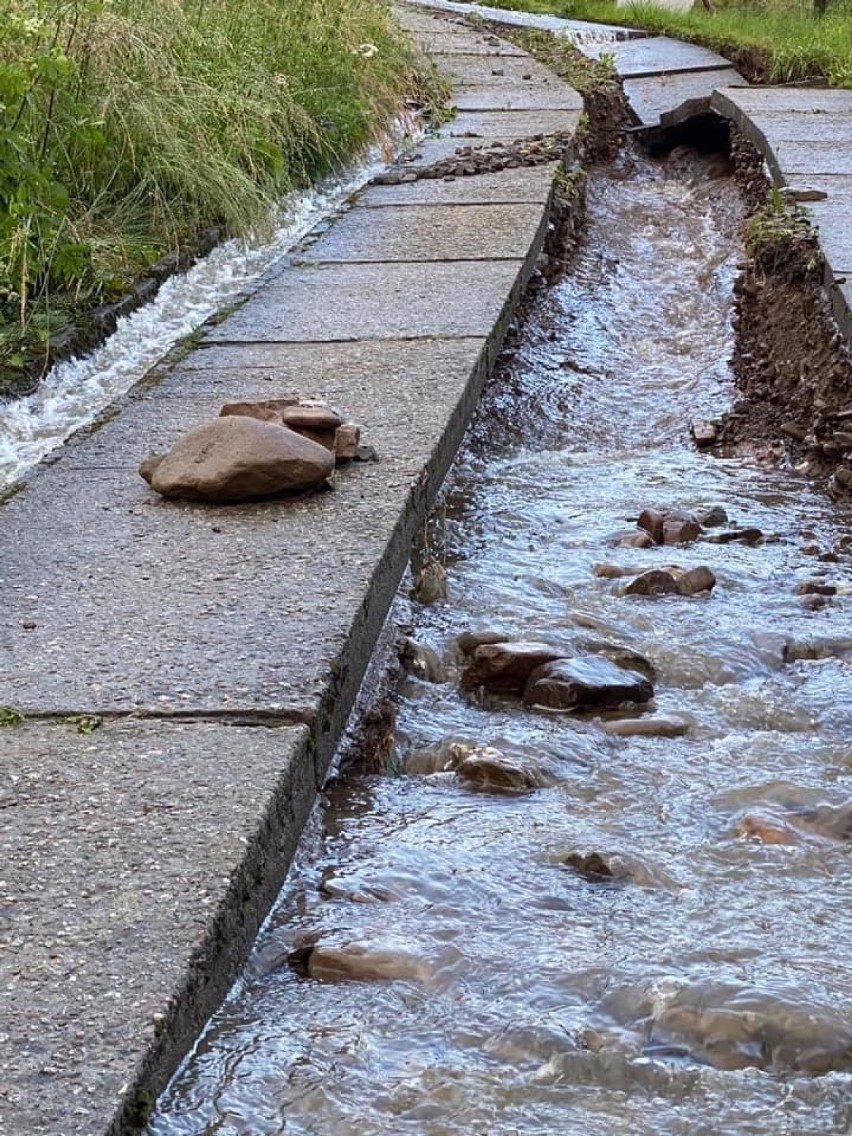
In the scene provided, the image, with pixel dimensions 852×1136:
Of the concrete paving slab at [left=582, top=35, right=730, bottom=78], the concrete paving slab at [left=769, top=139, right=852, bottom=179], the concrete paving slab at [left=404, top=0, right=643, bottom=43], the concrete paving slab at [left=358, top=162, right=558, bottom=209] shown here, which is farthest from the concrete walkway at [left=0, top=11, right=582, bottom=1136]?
the concrete paving slab at [left=404, top=0, right=643, bottom=43]

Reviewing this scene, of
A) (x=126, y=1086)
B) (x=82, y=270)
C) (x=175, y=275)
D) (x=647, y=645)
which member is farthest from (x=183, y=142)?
(x=126, y=1086)

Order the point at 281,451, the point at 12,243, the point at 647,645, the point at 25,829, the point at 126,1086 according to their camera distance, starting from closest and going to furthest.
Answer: the point at 126,1086
the point at 25,829
the point at 647,645
the point at 281,451
the point at 12,243

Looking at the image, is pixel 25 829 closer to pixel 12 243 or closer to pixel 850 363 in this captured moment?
pixel 12 243

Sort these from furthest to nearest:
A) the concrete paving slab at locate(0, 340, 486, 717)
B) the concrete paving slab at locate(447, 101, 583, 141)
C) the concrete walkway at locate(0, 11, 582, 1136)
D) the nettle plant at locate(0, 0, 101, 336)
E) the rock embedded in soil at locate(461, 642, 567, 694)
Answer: the concrete paving slab at locate(447, 101, 583, 141)
the nettle plant at locate(0, 0, 101, 336)
the rock embedded in soil at locate(461, 642, 567, 694)
the concrete paving slab at locate(0, 340, 486, 717)
the concrete walkway at locate(0, 11, 582, 1136)

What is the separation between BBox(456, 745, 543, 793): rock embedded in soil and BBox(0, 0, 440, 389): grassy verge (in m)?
1.94

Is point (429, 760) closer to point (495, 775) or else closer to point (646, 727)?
point (495, 775)

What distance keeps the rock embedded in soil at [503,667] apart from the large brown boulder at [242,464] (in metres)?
0.59

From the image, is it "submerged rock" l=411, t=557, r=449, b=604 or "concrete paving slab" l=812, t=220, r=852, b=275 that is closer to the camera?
"submerged rock" l=411, t=557, r=449, b=604

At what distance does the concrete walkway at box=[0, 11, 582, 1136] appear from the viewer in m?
1.66

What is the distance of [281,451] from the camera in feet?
9.98

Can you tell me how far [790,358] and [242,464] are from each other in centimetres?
224

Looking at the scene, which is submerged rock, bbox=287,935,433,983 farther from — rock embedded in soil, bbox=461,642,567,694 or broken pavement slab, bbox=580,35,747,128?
broken pavement slab, bbox=580,35,747,128

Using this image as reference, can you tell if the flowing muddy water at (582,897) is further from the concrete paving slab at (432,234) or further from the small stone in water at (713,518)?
the concrete paving slab at (432,234)

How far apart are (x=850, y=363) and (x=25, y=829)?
9.64 ft
